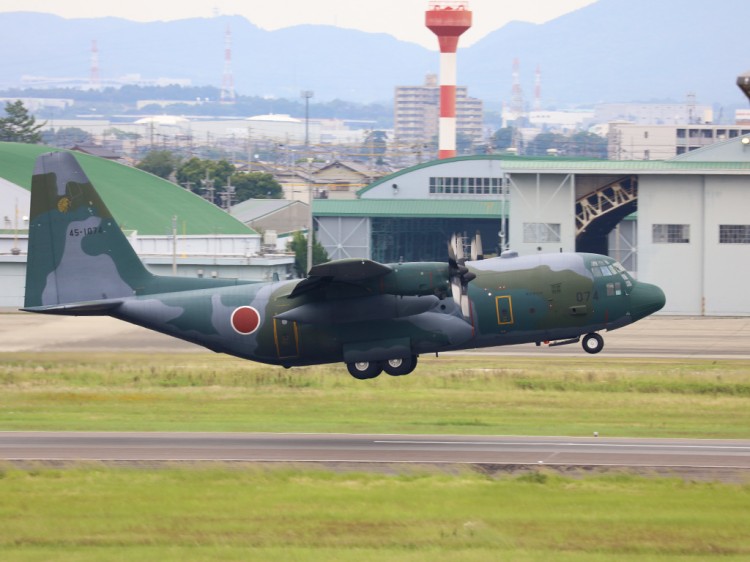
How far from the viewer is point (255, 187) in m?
161

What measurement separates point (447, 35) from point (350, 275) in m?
118

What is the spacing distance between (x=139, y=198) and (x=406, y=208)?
26923 mm

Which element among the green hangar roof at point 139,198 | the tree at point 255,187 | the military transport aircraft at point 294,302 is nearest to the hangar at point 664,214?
the green hangar roof at point 139,198

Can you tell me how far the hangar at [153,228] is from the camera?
8275cm

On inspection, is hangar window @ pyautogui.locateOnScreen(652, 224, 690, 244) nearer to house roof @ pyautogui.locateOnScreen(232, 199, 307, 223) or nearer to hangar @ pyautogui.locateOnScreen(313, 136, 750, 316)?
hangar @ pyautogui.locateOnScreen(313, 136, 750, 316)

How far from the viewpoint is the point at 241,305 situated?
35.6 m

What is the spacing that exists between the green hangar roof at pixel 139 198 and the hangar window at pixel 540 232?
120 ft

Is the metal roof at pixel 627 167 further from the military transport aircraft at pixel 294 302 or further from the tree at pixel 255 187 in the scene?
the tree at pixel 255 187

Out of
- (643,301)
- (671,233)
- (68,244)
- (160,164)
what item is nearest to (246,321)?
(68,244)

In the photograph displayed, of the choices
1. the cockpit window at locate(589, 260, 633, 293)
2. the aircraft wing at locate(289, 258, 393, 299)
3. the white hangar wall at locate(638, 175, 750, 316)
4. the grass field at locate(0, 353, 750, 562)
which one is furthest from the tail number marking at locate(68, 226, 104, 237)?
the white hangar wall at locate(638, 175, 750, 316)

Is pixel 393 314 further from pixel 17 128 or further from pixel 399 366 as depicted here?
pixel 17 128

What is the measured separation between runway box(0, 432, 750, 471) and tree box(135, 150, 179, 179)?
5560 inches

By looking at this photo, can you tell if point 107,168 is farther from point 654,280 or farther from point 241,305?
point 241,305

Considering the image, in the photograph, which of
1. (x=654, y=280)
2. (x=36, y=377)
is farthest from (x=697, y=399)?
(x=654, y=280)
